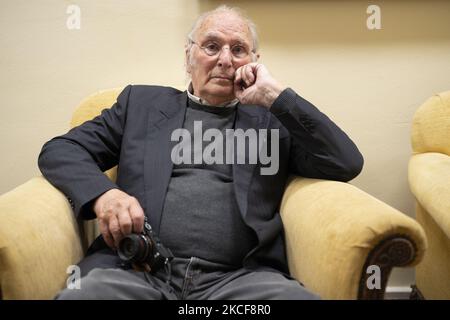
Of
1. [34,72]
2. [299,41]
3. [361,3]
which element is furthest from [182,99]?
[361,3]

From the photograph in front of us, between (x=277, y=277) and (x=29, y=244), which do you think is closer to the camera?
(x=29, y=244)

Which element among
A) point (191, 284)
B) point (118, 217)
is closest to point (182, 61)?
point (118, 217)

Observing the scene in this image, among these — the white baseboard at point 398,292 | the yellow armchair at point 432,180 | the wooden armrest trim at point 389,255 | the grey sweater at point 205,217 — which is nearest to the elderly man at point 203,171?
the grey sweater at point 205,217

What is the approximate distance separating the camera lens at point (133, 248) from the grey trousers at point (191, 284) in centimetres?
4

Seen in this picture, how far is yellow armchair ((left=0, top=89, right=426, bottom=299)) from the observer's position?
0.90 m

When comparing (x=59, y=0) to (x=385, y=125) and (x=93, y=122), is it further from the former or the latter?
(x=385, y=125)

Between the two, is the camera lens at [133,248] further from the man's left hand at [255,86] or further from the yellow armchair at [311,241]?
the man's left hand at [255,86]

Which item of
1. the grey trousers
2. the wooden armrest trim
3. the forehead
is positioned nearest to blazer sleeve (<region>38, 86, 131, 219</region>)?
the grey trousers

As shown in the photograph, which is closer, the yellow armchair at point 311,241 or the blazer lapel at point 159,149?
the yellow armchair at point 311,241

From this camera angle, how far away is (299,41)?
5.74 feet

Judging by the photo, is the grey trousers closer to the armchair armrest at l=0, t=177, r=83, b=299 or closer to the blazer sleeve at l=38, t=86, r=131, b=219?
the armchair armrest at l=0, t=177, r=83, b=299

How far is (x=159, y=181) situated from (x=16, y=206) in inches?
14.9

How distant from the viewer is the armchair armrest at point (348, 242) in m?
0.89

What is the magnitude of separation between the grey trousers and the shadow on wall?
1.03 meters
